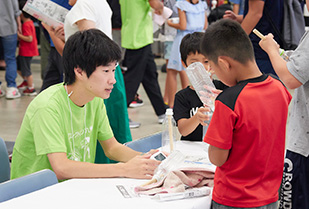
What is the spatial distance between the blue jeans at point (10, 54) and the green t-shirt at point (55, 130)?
4.10 metres

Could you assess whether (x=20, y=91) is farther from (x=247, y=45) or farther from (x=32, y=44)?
(x=247, y=45)

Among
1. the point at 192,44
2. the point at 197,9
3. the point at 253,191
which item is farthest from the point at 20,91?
the point at 253,191

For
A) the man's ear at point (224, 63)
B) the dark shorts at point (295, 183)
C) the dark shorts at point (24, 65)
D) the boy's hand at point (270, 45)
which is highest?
the man's ear at point (224, 63)

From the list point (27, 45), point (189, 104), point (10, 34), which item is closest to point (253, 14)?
point (189, 104)

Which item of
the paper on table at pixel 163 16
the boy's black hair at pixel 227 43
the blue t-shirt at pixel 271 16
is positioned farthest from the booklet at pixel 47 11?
the paper on table at pixel 163 16

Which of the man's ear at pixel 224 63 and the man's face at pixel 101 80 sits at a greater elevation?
the man's ear at pixel 224 63

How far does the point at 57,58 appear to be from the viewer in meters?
3.96

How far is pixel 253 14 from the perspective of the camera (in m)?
3.56

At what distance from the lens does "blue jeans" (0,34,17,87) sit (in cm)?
614

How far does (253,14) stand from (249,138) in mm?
2110

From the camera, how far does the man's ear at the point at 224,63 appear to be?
1.67 metres

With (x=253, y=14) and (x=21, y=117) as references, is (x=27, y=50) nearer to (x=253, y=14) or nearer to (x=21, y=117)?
(x=21, y=117)

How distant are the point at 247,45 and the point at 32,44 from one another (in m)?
5.31

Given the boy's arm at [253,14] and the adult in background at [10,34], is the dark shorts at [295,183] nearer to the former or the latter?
the boy's arm at [253,14]
